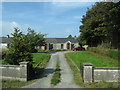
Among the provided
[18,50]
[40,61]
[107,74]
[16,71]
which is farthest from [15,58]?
[40,61]

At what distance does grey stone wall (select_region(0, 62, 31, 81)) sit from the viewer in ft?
33.5

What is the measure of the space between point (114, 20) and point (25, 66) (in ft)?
44.8

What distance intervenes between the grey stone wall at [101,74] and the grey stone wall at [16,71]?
3833 millimetres

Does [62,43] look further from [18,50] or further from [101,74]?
[101,74]

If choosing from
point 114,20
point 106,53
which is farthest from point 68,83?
point 106,53

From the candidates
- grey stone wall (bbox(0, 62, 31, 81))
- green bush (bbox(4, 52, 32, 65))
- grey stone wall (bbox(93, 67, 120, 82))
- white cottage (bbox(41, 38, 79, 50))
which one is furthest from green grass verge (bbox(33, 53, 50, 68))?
white cottage (bbox(41, 38, 79, 50))

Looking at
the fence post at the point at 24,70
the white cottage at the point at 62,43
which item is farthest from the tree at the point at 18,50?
the white cottage at the point at 62,43

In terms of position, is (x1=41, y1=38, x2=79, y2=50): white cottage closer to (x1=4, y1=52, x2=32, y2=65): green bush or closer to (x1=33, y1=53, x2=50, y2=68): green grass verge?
(x1=33, y1=53, x2=50, y2=68): green grass verge

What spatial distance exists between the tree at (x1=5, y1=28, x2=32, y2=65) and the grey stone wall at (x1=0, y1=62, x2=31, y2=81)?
0.92 meters

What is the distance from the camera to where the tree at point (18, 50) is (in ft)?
37.8

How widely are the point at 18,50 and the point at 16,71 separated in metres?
1.84

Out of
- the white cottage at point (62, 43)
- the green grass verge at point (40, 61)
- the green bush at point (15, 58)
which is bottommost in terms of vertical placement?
the green grass verge at point (40, 61)

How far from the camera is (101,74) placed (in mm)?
9625

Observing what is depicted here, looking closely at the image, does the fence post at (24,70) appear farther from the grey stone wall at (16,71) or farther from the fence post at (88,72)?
the fence post at (88,72)
